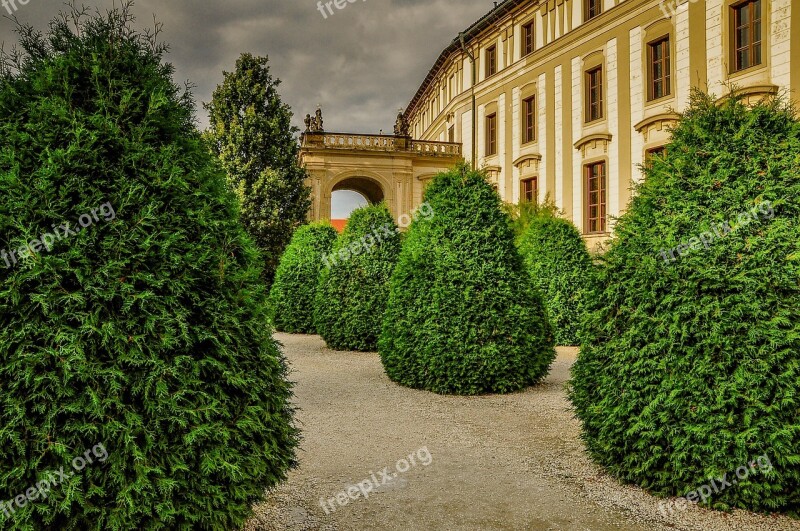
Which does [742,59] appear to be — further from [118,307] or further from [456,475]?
[118,307]

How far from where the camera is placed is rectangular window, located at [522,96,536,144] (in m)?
26.6

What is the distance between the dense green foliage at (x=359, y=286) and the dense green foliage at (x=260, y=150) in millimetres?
14043

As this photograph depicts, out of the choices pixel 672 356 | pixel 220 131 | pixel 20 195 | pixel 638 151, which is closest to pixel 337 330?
pixel 672 356

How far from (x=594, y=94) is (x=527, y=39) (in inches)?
225

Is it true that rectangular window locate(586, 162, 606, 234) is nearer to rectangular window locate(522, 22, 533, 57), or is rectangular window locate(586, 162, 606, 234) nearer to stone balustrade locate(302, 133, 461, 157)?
rectangular window locate(522, 22, 533, 57)

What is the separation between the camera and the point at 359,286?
40.8ft

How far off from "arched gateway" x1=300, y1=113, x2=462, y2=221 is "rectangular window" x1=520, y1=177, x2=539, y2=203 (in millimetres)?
4805

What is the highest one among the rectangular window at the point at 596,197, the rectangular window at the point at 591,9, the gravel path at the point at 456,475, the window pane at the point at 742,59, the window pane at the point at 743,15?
the rectangular window at the point at 591,9

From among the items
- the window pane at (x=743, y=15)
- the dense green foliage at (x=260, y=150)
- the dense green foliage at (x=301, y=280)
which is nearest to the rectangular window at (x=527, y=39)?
the window pane at (x=743, y=15)

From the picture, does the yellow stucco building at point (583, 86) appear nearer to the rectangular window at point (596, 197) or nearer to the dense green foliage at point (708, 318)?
the rectangular window at point (596, 197)

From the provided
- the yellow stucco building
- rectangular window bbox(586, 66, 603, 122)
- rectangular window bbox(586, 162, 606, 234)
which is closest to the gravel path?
the yellow stucco building

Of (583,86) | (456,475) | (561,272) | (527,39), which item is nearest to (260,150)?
(527,39)

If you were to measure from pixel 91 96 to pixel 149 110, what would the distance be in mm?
339

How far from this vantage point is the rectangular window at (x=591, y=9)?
75.0 feet
